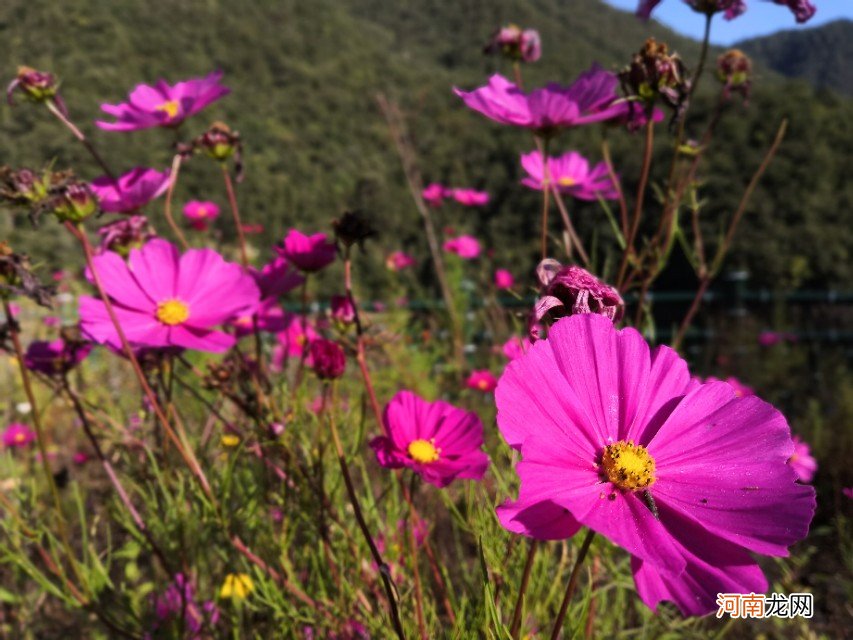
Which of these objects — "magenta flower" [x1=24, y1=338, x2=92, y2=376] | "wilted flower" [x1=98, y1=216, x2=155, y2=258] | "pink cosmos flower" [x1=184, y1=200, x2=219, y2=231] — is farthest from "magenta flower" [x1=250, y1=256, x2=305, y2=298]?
"pink cosmos flower" [x1=184, y1=200, x2=219, y2=231]

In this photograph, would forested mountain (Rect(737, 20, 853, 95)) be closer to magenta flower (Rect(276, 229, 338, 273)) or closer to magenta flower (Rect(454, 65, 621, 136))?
magenta flower (Rect(454, 65, 621, 136))

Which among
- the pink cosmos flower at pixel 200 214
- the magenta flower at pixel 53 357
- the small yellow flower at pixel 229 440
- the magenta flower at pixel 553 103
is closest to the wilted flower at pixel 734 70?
the magenta flower at pixel 553 103

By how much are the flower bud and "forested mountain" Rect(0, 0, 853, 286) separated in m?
4.28

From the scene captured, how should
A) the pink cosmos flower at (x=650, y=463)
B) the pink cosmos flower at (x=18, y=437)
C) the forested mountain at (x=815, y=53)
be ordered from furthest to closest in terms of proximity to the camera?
the forested mountain at (x=815, y=53), the pink cosmos flower at (x=18, y=437), the pink cosmos flower at (x=650, y=463)

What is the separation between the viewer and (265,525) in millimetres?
709

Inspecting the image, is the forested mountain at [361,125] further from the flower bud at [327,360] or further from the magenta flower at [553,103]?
the flower bud at [327,360]

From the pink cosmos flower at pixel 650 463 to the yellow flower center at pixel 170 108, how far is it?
2.00 ft

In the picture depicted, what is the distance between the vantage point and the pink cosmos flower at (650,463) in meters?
0.30

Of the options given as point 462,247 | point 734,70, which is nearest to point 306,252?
point 734,70

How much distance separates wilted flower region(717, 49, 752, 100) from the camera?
2.90 ft

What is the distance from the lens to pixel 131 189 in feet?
2.17

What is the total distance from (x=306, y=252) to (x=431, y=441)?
0.25m

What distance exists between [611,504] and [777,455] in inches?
4.0

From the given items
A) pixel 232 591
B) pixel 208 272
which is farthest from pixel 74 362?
pixel 232 591
